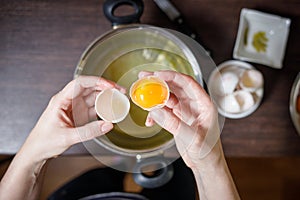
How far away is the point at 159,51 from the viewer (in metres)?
1.11

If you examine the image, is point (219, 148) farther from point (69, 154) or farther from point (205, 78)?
point (69, 154)

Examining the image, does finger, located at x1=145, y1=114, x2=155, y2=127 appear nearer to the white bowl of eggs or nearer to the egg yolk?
the egg yolk

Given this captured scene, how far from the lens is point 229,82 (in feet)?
3.55

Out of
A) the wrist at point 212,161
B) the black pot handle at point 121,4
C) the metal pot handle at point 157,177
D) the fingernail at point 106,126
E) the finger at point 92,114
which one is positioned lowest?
the metal pot handle at point 157,177

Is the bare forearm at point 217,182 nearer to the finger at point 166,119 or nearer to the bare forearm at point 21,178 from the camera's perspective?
the finger at point 166,119

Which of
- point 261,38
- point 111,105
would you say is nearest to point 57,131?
point 111,105

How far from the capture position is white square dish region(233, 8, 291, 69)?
3.68 feet

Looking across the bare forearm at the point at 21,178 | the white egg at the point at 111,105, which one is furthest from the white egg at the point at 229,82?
the bare forearm at the point at 21,178

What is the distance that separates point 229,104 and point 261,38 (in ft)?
0.69

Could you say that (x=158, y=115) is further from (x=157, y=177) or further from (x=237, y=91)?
(x=157, y=177)

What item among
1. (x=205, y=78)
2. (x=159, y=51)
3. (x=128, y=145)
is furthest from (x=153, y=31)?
(x=128, y=145)

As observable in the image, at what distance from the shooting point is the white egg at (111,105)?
0.98 m

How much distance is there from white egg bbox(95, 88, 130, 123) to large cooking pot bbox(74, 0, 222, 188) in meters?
0.04

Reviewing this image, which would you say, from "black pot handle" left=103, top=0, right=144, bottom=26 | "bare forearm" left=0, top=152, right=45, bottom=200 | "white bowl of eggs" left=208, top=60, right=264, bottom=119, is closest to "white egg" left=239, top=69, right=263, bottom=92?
"white bowl of eggs" left=208, top=60, right=264, bottom=119
